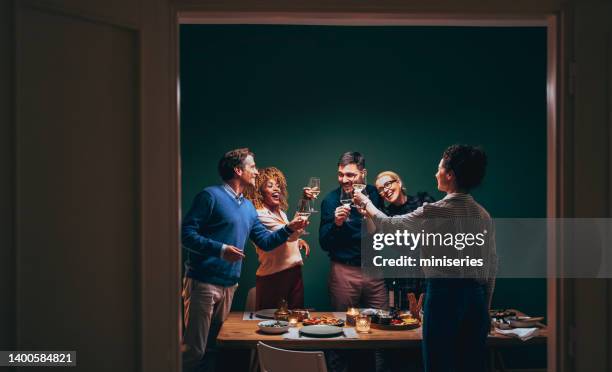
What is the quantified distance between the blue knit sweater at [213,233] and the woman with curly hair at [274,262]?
396mm

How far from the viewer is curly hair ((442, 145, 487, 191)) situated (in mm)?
3266

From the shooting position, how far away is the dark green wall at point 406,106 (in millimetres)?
5320

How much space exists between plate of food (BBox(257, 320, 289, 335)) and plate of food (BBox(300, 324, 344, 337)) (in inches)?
4.6

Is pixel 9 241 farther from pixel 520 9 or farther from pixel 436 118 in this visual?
pixel 436 118

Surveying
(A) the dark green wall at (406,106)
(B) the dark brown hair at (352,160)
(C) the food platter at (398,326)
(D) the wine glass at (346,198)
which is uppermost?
(A) the dark green wall at (406,106)

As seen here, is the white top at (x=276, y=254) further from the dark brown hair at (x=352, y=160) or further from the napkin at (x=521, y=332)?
the napkin at (x=521, y=332)

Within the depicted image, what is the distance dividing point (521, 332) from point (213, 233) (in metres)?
2.09

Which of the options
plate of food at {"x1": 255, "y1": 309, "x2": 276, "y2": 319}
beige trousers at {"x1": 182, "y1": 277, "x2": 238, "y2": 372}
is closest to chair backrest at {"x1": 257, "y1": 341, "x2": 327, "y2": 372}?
plate of food at {"x1": 255, "y1": 309, "x2": 276, "y2": 319}

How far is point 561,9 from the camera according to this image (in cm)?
188

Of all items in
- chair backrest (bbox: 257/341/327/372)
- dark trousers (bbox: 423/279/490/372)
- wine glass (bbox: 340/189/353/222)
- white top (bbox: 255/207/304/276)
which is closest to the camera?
chair backrest (bbox: 257/341/327/372)

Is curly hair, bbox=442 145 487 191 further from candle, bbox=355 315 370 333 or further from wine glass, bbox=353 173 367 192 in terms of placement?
wine glass, bbox=353 173 367 192

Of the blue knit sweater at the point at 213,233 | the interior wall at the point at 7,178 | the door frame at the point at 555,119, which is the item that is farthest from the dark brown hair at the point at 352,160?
the interior wall at the point at 7,178

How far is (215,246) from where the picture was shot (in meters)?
4.08

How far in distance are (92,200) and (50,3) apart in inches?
20.7
